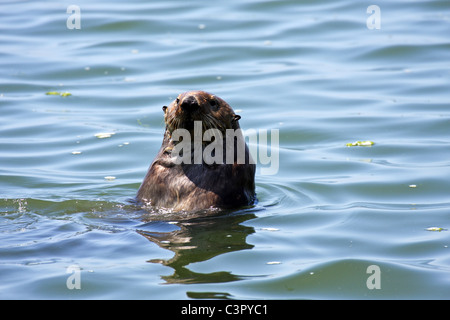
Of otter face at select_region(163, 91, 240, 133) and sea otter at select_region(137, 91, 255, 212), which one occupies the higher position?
otter face at select_region(163, 91, 240, 133)

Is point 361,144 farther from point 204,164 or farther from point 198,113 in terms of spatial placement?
point 198,113

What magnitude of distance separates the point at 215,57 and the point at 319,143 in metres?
4.58

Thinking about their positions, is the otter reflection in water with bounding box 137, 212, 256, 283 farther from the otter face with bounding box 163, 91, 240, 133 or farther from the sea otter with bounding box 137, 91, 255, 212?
the otter face with bounding box 163, 91, 240, 133

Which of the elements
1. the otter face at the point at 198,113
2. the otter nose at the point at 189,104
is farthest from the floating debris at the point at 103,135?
the otter nose at the point at 189,104

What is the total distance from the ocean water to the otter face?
78 centimetres

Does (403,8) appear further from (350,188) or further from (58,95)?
(350,188)

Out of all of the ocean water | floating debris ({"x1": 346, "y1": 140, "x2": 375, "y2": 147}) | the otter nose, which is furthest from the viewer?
floating debris ({"x1": 346, "y1": 140, "x2": 375, "y2": 147})

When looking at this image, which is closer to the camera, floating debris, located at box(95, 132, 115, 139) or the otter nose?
the otter nose

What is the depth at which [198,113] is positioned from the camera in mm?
6113

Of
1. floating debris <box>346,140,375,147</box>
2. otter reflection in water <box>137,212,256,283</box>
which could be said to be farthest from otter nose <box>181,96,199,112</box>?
floating debris <box>346,140,375,147</box>

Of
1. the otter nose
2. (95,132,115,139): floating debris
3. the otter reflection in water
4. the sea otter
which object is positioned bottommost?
the otter reflection in water

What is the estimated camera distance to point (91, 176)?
8.43 meters

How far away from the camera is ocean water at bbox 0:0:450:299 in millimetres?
5375

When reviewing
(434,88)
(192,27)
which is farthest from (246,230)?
(192,27)
